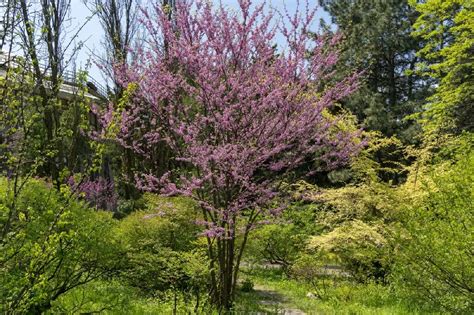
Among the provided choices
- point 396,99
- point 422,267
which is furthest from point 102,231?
point 396,99

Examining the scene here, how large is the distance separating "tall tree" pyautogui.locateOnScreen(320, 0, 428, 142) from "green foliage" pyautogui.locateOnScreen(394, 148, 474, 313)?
50.3ft

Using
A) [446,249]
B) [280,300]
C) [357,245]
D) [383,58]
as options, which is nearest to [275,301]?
[280,300]

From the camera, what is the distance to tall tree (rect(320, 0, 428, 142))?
21141mm

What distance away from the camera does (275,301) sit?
8844 mm

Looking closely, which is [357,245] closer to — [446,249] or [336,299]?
[336,299]

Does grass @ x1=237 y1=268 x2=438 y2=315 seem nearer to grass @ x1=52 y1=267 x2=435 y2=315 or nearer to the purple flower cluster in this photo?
grass @ x1=52 y1=267 x2=435 y2=315

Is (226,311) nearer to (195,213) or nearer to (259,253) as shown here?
(195,213)

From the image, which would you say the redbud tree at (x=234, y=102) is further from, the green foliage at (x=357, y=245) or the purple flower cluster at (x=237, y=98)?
the green foliage at (x=357, y=245)

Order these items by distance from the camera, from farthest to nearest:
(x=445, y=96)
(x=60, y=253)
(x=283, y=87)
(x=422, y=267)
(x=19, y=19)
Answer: (x=445, y=96)
(x=283, y=87)
(x=422, y=267)
(x=60, y=253)
(x=19, y=19)

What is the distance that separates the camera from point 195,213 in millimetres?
9234

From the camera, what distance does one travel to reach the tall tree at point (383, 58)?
21141 millimetres

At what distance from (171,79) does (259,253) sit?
275 inches

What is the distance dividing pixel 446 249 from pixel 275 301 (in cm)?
437

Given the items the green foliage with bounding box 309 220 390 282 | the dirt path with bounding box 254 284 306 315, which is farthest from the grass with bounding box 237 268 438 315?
the green foliage with bounding box 309 220 390 282
